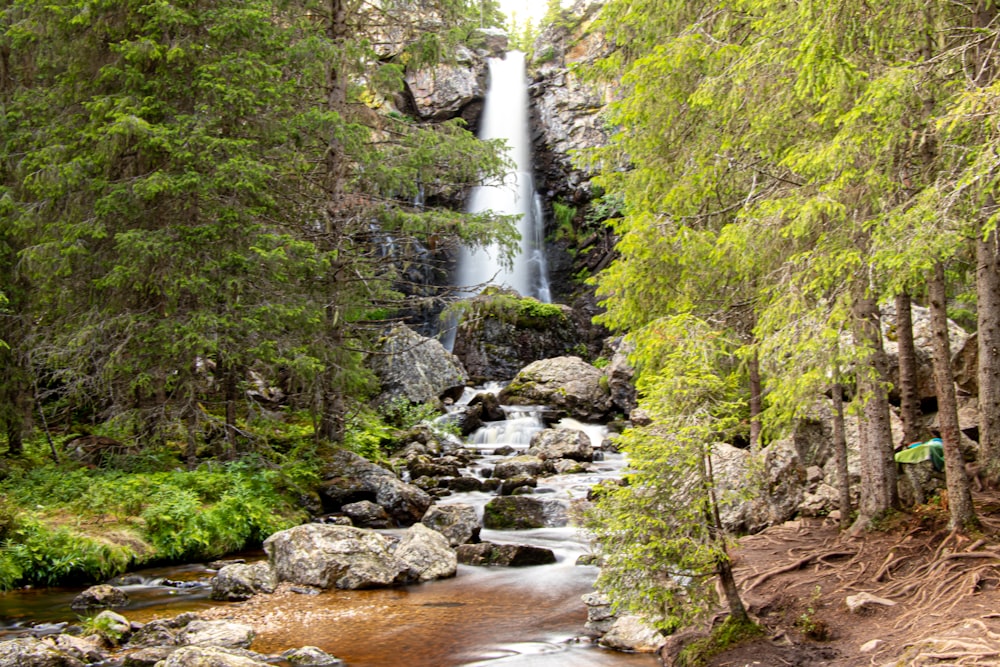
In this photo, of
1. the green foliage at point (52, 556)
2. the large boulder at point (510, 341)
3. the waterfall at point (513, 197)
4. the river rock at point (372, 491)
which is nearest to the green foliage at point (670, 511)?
the green foliage at point (52, 556)

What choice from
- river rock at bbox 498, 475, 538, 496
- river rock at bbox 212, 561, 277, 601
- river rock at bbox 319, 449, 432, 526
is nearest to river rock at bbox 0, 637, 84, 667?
river rock at bbox 212, 561, 277, 601

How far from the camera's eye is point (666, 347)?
22.9ft

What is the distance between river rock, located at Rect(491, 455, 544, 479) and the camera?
603 inches

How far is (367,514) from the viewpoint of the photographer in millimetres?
12391

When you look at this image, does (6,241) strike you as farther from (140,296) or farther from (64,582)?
(64,582)

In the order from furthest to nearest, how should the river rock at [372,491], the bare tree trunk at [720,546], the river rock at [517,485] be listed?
the river rock at [517,485] < the river rock at [372,491] < the bare tree trunk at [720,546]

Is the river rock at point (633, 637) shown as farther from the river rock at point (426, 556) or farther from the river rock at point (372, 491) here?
the river rock at point (372, 491)

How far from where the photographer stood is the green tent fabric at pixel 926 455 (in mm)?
7641

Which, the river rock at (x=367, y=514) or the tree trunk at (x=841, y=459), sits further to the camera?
the river rock at (x=367, y=514)

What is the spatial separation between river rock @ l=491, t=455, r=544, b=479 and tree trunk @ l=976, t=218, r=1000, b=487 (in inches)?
365

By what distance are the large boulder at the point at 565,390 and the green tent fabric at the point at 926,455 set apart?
1381 cm

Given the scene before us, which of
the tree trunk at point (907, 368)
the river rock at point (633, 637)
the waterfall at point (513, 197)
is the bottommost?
the river rock at point (633, 637)

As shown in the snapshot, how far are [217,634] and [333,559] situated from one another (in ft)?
7.90

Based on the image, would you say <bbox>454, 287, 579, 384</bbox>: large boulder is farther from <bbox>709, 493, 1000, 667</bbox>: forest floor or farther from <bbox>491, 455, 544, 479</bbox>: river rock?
<bbox>709, 493, 1000, 667</bbox>: forest floor
